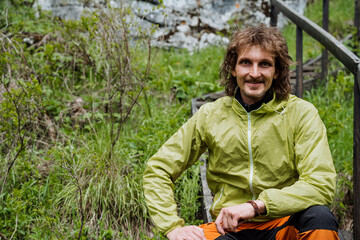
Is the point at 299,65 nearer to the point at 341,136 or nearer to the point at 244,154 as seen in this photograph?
the point at 341,136

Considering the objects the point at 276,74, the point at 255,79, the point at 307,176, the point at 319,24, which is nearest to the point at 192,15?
the point at 319,24

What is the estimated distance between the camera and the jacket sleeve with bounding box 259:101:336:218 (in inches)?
79.0

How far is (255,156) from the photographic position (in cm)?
233

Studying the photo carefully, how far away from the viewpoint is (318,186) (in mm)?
2039

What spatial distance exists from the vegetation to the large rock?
2.95 ft

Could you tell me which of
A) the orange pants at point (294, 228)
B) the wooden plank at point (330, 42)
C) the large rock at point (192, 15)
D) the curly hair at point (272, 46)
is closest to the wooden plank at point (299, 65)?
the wooden plank at point (330, 42)

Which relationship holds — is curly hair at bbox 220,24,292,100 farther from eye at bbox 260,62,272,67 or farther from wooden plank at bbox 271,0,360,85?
wooden plank at bbox 271,0,360,85

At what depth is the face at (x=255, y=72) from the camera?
2.37 m

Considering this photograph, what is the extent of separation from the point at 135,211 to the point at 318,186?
5.80 ft

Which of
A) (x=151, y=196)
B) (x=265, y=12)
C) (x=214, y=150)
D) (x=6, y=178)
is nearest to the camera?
(x=151, y=196)

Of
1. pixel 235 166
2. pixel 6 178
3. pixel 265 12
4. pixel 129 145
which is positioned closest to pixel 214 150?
pixel 235 166

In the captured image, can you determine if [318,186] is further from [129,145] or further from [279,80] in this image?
[129,145]

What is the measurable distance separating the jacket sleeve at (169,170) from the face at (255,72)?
0.33 meters

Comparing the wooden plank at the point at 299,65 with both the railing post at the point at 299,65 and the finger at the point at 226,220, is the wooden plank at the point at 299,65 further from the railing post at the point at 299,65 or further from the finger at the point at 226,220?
the finger at the point at 226,220
